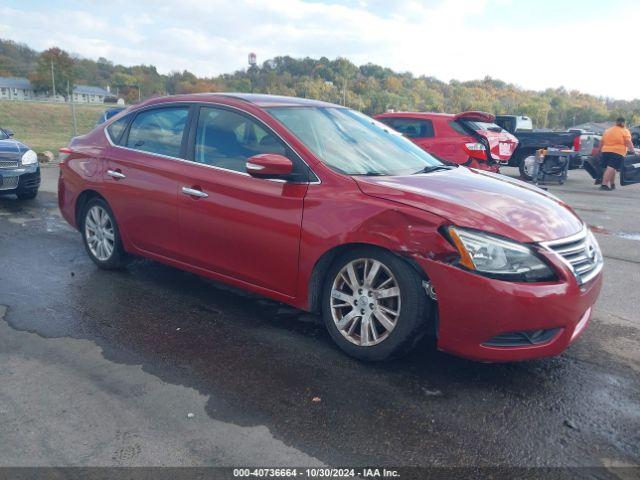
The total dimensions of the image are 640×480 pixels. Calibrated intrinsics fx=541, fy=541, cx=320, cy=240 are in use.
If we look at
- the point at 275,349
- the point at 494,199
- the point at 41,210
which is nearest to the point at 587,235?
the point at 494,199

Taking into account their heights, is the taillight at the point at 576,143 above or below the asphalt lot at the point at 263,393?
above

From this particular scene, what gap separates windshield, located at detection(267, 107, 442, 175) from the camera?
12.5 ft

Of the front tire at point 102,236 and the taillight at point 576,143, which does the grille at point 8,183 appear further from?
the taillight at point 576,143

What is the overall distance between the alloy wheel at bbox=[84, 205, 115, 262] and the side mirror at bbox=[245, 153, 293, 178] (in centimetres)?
212

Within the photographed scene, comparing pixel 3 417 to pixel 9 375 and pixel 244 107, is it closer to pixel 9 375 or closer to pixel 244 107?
pixel 9 375

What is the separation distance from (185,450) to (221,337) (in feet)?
4.27

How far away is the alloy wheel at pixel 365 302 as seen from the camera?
3.27 m

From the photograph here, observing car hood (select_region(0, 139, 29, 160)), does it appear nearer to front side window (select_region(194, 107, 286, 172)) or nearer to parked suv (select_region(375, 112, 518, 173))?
front side window (select_region(194, 107, 286, 172))

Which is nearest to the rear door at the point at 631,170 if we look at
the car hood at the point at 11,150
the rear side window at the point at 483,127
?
the rear side window at the point at 483,127

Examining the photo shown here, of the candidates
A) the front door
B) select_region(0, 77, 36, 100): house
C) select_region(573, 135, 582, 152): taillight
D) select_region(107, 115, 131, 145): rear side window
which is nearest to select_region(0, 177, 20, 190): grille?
select_region(107, 115, 131, 145): rear side window

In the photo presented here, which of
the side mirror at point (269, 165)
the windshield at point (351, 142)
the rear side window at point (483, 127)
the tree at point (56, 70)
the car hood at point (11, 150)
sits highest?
the tree at point (56, 70)

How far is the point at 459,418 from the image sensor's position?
2871 mm

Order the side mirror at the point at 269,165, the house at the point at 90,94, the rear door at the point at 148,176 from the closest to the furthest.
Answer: the side mirror at the point at 269,165 < the rear door at the point at 148,176 < the house at the point at 90,94

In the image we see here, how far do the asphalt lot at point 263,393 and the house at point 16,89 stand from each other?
101 metres
